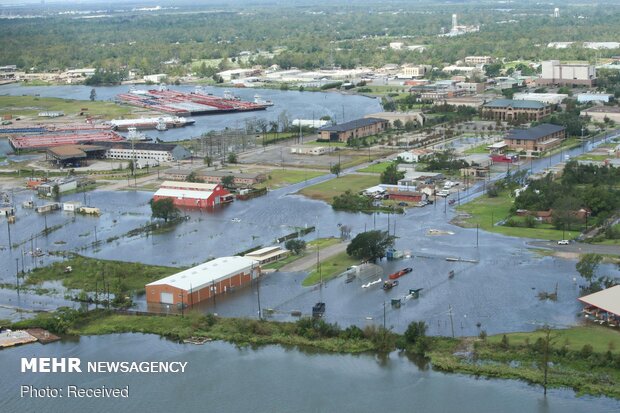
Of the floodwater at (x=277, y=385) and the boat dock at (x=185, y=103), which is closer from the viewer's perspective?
the floodwater at (x=277, y=385)

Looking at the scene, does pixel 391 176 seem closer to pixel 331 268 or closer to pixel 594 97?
pixel 331 268

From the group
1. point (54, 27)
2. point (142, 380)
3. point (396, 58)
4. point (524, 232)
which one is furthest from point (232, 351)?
point (54, 27)

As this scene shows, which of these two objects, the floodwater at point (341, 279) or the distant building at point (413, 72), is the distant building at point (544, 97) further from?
the floodwater at point (341, 279)

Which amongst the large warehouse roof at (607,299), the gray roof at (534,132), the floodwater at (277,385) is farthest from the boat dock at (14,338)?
the gray roof at (534,132)

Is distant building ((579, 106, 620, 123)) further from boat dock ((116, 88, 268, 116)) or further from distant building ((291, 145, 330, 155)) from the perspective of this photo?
boat dock ((116, 88, 268, 116))

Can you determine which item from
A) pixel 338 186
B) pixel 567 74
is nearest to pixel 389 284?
pixel 338 186

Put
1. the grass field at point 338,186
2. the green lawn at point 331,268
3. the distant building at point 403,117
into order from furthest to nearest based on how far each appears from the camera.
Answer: the distant building at point 403,117 < the grass field at point 338,186 < the green lawn at point 331,268

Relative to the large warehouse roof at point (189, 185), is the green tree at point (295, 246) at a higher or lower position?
lower
